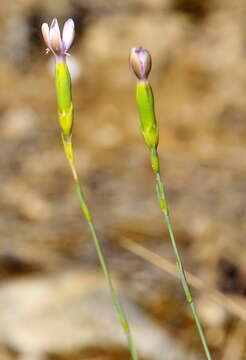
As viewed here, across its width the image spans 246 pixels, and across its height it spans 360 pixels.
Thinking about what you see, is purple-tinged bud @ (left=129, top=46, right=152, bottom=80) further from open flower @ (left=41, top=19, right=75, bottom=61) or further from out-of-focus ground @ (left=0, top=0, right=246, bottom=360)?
out-of-focus ground @ (left=0, top=0, right=246, bottom=360)

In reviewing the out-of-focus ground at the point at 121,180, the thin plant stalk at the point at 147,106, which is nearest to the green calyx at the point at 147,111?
the thin plant stalk at the point at 147,106

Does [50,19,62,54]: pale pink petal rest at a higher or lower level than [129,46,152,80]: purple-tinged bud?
higher

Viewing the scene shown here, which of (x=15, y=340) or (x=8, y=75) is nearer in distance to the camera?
(x=15, y=340)

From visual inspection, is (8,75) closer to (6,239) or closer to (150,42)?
(150,42)

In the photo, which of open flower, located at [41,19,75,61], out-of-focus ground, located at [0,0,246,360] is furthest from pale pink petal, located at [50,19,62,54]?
out-of-focus ground, located at [0,0,246,360]

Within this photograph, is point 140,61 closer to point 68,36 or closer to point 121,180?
point 68,36

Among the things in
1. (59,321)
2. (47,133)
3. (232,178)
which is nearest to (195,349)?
(59,321)
